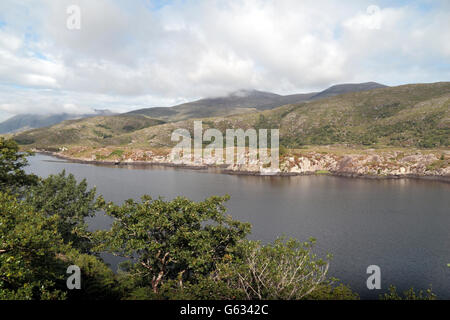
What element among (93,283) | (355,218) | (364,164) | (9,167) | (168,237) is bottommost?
(355,218)

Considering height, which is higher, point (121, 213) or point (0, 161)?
point (0, 161)

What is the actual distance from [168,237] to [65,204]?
26850 mm

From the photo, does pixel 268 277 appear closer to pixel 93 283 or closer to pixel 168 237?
pixel 168 237

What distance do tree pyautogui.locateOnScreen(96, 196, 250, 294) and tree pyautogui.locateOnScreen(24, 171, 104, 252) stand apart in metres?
16.5

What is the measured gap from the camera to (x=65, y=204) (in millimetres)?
42688

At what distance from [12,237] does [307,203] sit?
272 ft

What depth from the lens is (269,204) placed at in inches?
3324

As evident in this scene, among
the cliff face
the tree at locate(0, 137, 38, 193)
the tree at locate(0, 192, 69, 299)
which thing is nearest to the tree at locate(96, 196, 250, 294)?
the tree at locate(0, 192, 69, 299)

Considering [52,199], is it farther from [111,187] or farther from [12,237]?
[111,187]

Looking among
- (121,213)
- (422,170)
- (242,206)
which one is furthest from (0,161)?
(422,170)

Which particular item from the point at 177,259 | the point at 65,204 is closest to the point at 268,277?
the point at 177,259

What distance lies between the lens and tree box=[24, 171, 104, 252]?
3997cm

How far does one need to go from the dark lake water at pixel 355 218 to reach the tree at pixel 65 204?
27.5ft

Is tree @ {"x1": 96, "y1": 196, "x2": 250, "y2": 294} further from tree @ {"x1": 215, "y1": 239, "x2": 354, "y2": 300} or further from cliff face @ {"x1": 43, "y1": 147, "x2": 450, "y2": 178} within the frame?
cliff face @ {"x1": 43, "y1": 147, "x2": 450, "y2": 178}
